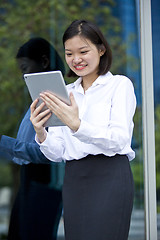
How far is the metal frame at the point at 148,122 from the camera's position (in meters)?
2.83

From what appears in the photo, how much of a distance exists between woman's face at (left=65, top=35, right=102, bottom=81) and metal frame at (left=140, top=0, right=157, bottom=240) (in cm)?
106

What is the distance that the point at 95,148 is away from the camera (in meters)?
1.76

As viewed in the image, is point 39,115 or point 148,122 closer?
point 39,115

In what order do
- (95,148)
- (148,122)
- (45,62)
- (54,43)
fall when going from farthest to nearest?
(54,43)
(45,62)
(148,122)
(95,148)

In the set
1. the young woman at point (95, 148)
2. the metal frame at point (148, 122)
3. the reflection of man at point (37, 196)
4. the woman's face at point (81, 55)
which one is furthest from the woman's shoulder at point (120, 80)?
the reflection of man at point (37, 196)

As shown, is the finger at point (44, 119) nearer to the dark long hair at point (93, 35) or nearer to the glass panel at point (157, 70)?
the dark long hair at point (93, 35)

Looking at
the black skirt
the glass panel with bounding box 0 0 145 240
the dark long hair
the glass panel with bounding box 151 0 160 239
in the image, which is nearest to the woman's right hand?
the black skirt

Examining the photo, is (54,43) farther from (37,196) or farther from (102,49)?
(102,49)

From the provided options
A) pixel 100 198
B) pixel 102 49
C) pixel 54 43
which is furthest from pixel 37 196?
pixel 102 49

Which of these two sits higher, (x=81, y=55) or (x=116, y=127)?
(x=81, y=55)

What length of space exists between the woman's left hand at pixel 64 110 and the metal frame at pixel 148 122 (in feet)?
4.13

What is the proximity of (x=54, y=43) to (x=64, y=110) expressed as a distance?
1660 mm

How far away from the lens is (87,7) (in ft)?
10.6

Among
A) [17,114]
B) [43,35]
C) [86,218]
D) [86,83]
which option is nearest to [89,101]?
[86,83]
